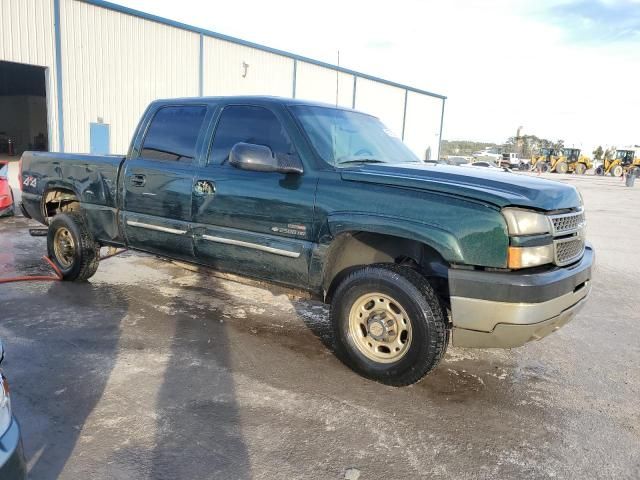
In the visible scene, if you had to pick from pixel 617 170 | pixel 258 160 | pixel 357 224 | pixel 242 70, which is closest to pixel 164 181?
pixel 258 160

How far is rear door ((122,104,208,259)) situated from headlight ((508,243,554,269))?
8.54 ft

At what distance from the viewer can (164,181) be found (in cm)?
445

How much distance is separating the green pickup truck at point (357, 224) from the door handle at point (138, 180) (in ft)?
0.05

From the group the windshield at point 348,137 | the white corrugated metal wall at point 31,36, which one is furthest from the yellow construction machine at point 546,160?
the windshield at point 348,137

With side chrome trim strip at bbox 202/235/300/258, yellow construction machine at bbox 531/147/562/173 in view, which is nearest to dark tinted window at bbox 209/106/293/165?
side chrome trim strip at bbox 202/235/300/258

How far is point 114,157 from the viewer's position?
5.03 metres

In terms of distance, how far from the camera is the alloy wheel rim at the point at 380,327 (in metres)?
3.36

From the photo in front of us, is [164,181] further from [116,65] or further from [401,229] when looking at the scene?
[116,65]

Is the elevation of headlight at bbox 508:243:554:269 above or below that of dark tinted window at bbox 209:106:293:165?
below

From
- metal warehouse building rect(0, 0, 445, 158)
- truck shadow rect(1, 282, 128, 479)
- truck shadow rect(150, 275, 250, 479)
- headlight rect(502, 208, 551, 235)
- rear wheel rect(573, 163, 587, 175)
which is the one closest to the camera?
truck shadow rect(150, 275, 250, 479)

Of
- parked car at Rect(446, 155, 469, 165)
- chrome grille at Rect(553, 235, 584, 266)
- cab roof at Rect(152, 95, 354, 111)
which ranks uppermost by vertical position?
cab roof at Rect(152, 95, 354, 111)

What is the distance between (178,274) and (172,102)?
230 centimetres

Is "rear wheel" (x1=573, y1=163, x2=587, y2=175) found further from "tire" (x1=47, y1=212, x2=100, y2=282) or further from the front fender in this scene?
the front fender

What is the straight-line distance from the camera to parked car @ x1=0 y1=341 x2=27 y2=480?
5.10 feet
